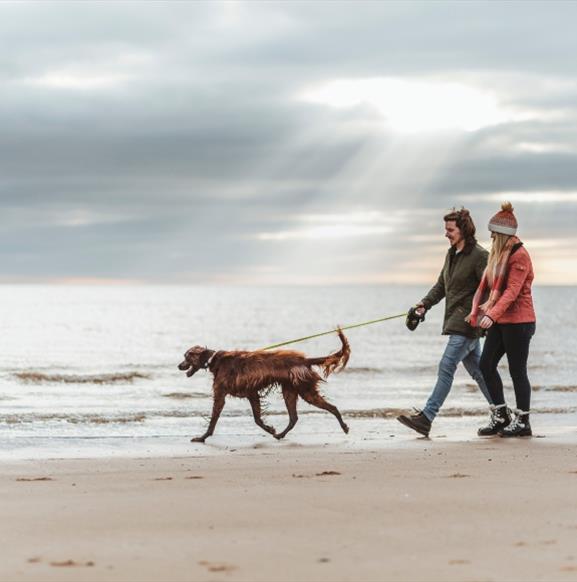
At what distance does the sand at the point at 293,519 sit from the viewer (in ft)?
15.0

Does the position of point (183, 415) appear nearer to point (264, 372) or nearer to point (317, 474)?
point (264, 372)

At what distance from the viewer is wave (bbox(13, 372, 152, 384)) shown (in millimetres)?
19859

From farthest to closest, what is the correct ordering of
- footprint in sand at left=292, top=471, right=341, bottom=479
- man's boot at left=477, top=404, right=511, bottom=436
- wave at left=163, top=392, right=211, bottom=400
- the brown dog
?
wave at left=163, top=392, right=211, bottom=400
the brown dog
man's boot at left=477, top=404, right=511, bottom=436
footprint in sand at left=292, top=471, right=341, bottom=479

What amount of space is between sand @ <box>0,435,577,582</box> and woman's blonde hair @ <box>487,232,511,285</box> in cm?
171

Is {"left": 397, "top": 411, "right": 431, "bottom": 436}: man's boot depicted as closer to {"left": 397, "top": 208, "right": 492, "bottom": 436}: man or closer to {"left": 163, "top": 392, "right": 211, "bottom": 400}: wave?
{"left": 397, "top": 208, "right": 492, "bottom": 436}: man

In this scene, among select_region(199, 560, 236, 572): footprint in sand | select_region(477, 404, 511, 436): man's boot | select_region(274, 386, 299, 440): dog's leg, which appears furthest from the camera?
select_region(274, 386, 299, 440): dog's leg

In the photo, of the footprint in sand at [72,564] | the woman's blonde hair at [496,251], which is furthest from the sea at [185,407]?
the footprint in sand at [72,564]

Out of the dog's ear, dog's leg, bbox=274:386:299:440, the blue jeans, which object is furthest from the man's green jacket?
→ the dog's ear

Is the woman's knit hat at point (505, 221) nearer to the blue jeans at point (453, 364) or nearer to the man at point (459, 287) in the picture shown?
the man at point (459, 287)

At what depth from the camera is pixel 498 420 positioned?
31.3ft

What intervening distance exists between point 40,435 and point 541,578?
718cm

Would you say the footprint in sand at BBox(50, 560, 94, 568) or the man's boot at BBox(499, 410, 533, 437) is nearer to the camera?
the footprint in sand at BBox(50, 560, 94, 568)

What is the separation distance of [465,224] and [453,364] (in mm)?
1320

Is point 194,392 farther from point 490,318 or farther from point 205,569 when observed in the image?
point 205,569
